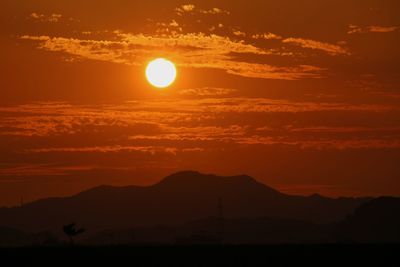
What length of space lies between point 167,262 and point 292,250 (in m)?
19.3

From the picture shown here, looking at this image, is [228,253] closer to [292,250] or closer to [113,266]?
[292,250]

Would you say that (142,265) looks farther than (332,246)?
Answer: No

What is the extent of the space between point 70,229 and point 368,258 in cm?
4638

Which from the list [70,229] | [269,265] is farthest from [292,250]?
[70,229]

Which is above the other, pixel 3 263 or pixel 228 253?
pixel 228 253

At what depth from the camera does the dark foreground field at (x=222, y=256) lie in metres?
72.4

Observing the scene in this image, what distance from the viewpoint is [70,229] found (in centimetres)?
11319

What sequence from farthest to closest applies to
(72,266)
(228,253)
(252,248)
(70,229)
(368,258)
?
(70,229)
(252,248)
(228,253)
(368,258)
(72,266)

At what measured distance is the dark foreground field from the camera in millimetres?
72394

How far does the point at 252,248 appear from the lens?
93500 mm

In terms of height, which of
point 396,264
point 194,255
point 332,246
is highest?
point 332,246

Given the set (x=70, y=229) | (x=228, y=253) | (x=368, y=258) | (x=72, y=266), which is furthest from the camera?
(x=70, y=229)

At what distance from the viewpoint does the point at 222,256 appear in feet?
261

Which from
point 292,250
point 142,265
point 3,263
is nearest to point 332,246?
point 292,250
